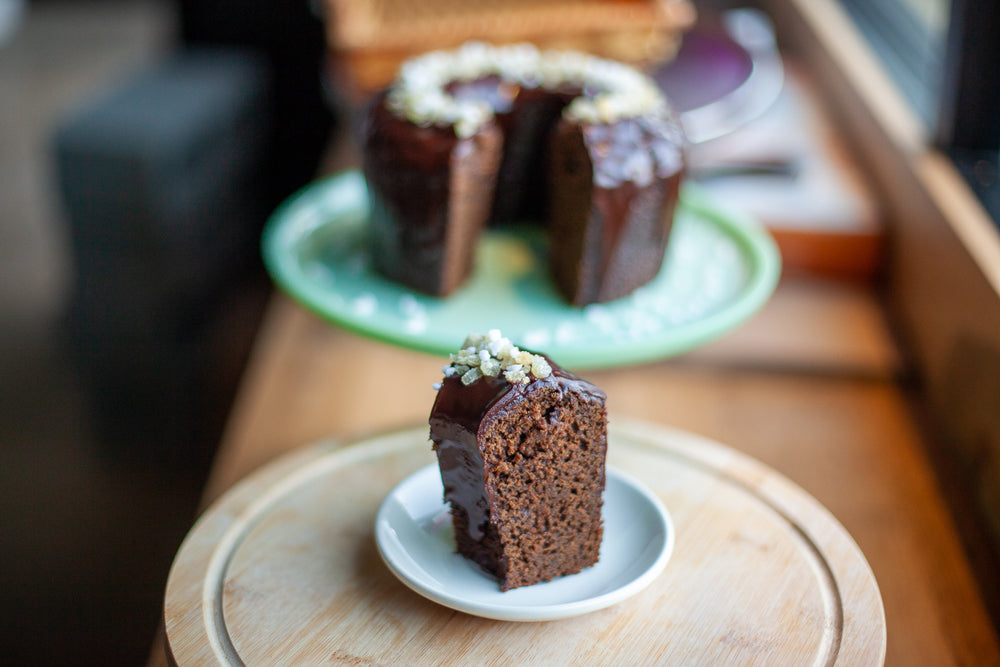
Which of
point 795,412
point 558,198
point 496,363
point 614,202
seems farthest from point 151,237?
point 496,363

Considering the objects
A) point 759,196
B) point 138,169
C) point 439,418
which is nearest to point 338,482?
point 439,418

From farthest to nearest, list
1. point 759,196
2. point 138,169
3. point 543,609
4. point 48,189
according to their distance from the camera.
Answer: point 48,189, point 138,169, point 759,196, point 543,609

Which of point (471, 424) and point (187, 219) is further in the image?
point (187, 219)

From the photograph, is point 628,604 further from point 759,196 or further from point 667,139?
point 759,196

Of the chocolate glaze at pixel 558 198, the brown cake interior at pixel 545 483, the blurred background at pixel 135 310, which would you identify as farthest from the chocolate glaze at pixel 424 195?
the blurred background at pixel 135 310

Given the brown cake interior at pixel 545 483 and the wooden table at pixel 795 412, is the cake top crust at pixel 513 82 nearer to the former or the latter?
the wooden table at pixel 795 412

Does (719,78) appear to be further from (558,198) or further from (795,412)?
(795,412)
